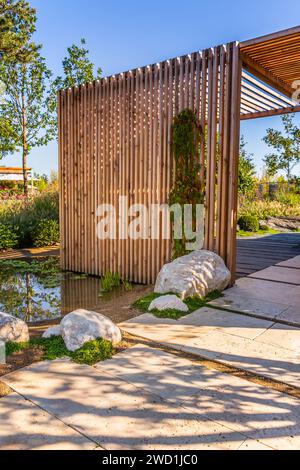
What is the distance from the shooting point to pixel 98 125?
5.89m

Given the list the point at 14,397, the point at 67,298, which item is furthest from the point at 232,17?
the point at 14,397

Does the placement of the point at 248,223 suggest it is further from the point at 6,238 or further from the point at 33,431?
the point at 33,431

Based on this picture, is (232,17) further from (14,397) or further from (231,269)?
(14,397)

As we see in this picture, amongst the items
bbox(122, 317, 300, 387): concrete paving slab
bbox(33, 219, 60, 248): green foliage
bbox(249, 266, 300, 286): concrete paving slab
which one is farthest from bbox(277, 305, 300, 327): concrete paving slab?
bbox(33, 219, 60, 248): green foliage

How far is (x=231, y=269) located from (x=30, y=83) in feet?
31.6

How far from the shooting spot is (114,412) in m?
1.97

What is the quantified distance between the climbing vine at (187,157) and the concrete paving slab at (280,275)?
139 centimetres

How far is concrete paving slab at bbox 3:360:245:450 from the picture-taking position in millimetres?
1739

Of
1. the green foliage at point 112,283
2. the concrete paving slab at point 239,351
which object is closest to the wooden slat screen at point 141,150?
the green foliage at point 112,283

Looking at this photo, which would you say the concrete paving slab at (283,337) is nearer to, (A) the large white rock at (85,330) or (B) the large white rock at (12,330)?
(A) the large white rock at (85,330)

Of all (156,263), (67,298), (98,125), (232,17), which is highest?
(232,17)

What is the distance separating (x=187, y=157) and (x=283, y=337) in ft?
8.80

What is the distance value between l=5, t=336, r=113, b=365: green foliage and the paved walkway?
87 mm

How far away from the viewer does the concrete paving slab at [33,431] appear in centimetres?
171
